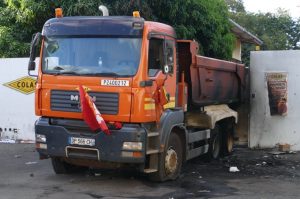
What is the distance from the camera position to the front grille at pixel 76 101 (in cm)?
848

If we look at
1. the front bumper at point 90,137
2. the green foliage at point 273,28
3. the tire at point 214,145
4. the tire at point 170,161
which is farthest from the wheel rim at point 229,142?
the green foliage at point 273,28

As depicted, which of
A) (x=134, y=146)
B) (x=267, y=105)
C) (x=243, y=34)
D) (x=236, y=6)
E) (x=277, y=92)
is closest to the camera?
(x=134, y=146)

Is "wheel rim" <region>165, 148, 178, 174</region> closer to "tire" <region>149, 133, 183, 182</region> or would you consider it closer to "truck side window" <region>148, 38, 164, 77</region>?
"tire" <region>149, 133, 183, 182</region>

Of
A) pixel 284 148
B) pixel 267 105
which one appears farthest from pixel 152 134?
pixel 267 105

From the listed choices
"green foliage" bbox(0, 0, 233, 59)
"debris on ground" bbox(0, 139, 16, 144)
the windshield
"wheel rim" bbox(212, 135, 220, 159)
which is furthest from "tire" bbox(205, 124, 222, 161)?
"debris on ground" bbox(0, 139, 16, 144)

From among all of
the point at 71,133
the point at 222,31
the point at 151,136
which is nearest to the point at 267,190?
the point at 151,136

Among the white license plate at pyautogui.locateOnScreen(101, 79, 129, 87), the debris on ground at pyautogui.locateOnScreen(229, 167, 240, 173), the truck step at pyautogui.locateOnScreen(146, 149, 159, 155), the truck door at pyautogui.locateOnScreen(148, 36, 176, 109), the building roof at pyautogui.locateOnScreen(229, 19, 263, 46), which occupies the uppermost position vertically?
the building roof at pyautogui.locateOnScreen(229, 19, 263, 46)

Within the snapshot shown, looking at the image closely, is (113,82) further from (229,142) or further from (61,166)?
(229,142)

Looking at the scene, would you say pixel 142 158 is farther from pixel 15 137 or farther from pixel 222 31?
pixel 222 31

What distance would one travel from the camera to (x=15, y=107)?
15070 mm

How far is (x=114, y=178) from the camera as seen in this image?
965cm

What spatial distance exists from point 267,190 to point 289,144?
223 inches

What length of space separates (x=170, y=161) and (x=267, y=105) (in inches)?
233

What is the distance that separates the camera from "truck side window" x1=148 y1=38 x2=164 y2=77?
866cm
